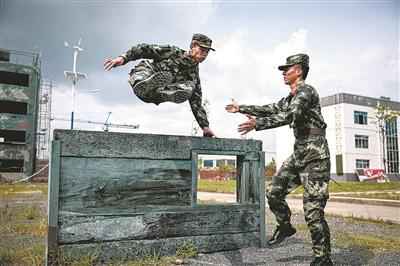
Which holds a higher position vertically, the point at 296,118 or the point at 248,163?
the point at 296,118

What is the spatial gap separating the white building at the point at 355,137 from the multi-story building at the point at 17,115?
32.7m

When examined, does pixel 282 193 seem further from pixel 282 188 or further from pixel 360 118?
pixel 360 118

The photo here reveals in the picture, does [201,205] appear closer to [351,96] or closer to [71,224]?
[71,224]

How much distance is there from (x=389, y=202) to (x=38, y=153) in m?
34.9

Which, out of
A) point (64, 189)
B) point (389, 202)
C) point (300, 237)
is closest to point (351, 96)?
point (389, 202)

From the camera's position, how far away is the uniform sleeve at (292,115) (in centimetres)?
352

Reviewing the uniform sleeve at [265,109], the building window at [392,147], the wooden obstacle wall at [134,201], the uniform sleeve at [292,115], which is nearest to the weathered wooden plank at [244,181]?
the wooden obstacle wall at [134,201]

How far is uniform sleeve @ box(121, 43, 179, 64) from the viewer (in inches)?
→ 162

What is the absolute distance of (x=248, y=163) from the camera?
15.4ft

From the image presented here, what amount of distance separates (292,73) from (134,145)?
73.9 inches

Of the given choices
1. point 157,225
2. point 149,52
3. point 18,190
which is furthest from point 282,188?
point 18,190

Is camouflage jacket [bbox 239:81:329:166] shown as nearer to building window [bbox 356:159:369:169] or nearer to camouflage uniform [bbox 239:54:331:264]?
camouflage uniform [bbox 239:54:331:264]

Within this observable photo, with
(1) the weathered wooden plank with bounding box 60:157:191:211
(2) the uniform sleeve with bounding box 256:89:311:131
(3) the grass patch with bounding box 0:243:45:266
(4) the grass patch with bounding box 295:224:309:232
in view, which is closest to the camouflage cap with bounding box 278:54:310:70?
(2) the uniform sleeve with bounding box 256:89:311:131

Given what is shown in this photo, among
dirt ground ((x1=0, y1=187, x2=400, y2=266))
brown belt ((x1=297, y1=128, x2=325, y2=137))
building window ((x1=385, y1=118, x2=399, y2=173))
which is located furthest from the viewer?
building window ((x1=385, y1=118, x2=399, y2=173))
